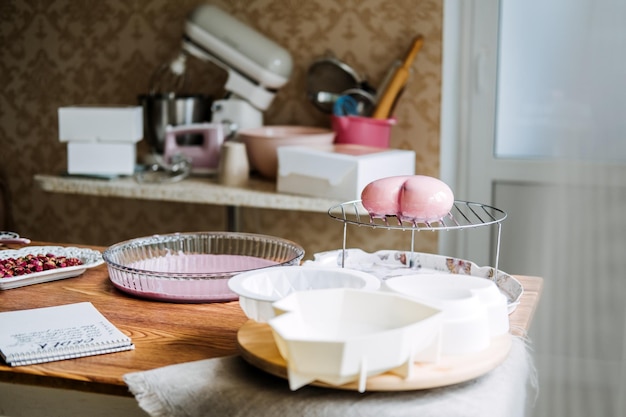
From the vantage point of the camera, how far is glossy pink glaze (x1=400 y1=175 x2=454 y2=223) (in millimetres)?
1350

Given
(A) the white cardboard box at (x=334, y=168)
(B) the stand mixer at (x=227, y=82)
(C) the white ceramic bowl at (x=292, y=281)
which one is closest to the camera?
(C) the white ceramic bowl at (x=292, y=281)

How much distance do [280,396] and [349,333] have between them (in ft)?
0.38

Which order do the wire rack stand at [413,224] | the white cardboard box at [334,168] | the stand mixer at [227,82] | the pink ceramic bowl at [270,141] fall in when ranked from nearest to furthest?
the wire rack stand at [413,224] → the white cardboard box at [334,168] → the pink ceramic bowl at [270,141] → the stand mixer at [227,82]

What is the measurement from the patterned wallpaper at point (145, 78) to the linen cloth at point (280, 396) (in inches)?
76.3

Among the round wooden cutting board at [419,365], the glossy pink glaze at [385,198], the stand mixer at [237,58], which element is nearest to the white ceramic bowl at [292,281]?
the round wooden cutting board at [419,365]

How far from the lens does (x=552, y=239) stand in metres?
2.84

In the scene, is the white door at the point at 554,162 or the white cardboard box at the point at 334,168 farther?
the white door at the point at 554,162

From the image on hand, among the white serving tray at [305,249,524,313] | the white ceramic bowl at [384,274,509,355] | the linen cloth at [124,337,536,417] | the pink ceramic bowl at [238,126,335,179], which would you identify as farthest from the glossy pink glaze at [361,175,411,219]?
the pink ceramic bowl at [238,126,335,179]

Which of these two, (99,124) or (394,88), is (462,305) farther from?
(99,124)

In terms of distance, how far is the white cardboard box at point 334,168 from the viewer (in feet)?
8.11

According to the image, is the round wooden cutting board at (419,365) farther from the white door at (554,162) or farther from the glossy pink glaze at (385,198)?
the white door at (554,162)

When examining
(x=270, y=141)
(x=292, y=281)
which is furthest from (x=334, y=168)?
(x=292, y=281)

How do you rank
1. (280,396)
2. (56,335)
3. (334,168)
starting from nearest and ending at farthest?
(280,396) → (56,335) → (334,168)

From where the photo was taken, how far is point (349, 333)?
41.8 inches
